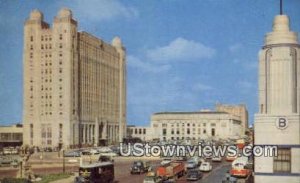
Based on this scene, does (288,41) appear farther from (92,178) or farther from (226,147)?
(92,178)

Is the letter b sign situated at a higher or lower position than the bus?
higher

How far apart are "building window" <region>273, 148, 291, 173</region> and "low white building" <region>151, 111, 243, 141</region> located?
11520mm

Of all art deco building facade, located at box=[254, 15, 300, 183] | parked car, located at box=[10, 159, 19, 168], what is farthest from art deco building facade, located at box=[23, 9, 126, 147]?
art deco building facade, located at box=[254, 15, 300, 183]

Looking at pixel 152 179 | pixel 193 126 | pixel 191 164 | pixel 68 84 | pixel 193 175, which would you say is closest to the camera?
pixel 152 179

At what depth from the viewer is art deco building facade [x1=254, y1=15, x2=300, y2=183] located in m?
10.0

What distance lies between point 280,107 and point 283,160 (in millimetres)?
1074

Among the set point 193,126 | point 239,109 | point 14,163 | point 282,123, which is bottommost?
point 14,163

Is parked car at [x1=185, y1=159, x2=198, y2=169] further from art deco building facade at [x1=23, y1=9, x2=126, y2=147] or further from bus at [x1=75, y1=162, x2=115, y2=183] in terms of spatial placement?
art deco building facade at [x1=23, y1=9, x2=126, y2=147]

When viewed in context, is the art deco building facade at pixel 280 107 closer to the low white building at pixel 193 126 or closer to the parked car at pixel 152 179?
the parked car at pixel 152 179

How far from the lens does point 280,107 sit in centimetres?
1009

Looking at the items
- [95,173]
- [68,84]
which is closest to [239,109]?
[95,173]

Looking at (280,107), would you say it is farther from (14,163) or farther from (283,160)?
(14,163)

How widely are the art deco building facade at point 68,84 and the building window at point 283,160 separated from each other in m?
22.7

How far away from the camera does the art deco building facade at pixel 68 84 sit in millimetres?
34812
